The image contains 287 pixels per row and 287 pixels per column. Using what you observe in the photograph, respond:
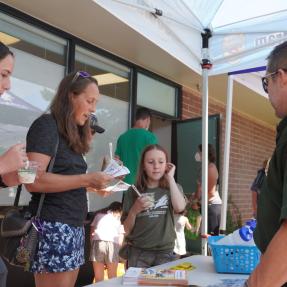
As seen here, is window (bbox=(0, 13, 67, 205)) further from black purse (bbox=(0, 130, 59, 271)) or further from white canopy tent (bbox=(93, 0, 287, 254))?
black purse (bbox=(0, 130, 59, 271))

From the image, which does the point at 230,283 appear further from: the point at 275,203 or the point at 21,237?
the point at 21,237

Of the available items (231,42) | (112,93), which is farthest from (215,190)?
(231,42)

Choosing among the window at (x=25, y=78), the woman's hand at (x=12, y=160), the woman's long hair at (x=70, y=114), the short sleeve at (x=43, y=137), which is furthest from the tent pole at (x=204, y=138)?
the woman's hand at (x=12, y=160)

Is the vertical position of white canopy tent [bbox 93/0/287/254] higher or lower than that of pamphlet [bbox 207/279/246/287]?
higher

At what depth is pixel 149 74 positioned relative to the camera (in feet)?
19.0

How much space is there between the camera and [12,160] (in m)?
1.60

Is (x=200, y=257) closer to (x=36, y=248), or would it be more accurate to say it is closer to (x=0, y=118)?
(x=36, y=248)

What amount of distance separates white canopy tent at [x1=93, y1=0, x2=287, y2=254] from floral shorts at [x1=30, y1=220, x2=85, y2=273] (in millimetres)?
1628

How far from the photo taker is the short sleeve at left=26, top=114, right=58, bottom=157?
1.90 metres

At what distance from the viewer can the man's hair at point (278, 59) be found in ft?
4.37

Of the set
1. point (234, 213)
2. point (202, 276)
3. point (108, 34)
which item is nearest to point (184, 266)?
point (202, 276)

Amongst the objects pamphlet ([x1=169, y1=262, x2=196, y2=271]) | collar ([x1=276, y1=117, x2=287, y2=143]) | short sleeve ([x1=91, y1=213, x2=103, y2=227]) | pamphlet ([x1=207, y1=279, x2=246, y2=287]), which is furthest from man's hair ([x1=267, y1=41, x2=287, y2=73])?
short sleeve ([x1=91, y1=213, x2=103, y2=227])

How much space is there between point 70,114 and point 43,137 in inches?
8.3

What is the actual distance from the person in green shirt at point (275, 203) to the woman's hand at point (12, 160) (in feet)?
3.02
